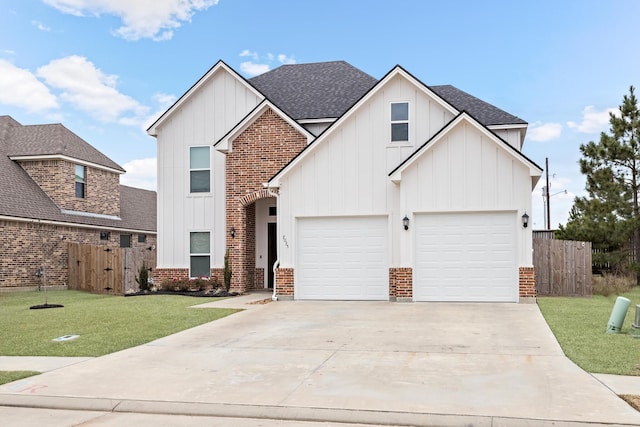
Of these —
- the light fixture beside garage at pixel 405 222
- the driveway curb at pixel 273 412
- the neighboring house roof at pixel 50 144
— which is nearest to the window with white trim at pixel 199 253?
the light fixture beside garage at pixel 405 222

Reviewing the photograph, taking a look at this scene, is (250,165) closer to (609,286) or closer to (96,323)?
(96,323)

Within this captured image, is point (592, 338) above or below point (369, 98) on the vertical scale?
below

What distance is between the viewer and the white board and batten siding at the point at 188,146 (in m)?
22.8

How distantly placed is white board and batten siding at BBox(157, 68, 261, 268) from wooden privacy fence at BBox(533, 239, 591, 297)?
11155 mm

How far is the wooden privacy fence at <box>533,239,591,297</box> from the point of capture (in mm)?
19922

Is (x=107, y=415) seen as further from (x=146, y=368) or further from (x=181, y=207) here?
(x=181, y=207)

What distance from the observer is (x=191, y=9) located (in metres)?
19.6

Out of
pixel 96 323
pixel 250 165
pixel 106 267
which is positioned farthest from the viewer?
pixel 106 267

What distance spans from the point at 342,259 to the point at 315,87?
358 inches

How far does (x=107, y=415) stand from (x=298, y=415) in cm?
229

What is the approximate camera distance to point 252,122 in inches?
843

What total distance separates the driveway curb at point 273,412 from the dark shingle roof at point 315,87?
635 inches

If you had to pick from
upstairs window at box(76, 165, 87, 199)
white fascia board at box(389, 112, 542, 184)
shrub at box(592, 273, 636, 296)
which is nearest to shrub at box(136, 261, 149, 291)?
upstairs window at box(76, 165, 87, 199)

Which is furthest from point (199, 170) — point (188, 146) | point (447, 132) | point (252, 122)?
point (447, 132)
